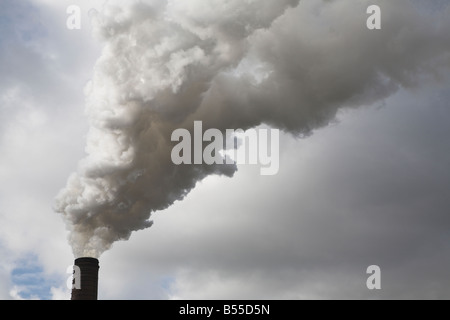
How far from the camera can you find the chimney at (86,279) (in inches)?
2087

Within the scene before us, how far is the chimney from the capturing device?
53.0 metres

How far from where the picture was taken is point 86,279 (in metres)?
53.6
